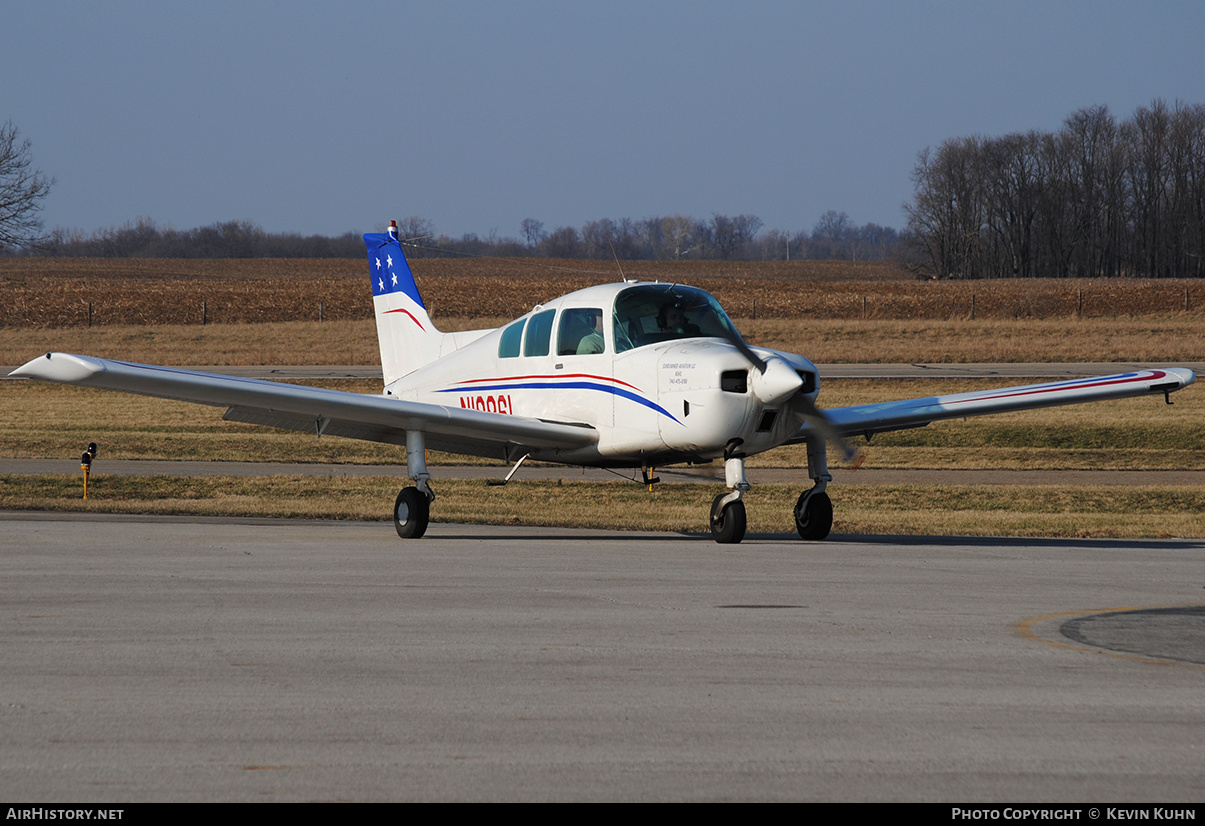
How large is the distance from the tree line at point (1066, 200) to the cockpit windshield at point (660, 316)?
104629mm

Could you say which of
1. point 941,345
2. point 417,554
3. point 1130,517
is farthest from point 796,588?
point 941,345

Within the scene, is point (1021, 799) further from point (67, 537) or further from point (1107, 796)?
point (67, 537)

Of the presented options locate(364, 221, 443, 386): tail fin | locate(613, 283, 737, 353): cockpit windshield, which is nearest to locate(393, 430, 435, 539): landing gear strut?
locate(613, 283, 737, 353): cockpit windshield

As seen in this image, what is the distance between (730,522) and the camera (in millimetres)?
14000

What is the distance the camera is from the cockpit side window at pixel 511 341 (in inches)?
618

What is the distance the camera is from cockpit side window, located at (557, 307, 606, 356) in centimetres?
1461

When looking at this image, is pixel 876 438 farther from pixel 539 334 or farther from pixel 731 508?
pixel 731 508

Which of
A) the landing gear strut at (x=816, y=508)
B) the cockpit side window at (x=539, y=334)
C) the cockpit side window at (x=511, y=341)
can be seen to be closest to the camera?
the landing gear strut at (x=816, y=508)

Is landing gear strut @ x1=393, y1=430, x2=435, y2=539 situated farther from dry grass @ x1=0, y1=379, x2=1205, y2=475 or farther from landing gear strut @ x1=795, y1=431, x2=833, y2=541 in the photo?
dry grass @ x1=0, y1=379, x2=1205, y2=475

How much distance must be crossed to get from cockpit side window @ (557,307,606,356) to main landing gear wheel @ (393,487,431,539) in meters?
2.48

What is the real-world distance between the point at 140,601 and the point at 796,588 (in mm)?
5224

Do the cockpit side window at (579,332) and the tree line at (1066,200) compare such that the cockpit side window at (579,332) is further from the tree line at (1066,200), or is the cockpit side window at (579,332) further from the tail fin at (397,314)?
the tree line at (1066,200)

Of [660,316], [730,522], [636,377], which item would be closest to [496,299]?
[660,316]

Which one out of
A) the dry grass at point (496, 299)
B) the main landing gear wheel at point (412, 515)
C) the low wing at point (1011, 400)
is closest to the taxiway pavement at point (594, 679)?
the main landing gear wheel at point (412, 515)
